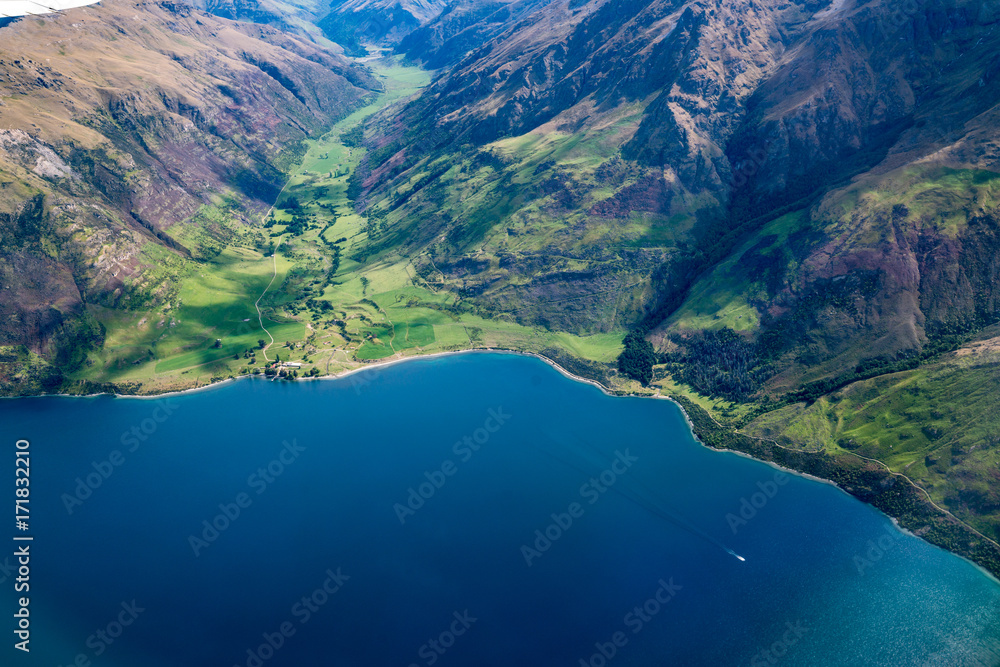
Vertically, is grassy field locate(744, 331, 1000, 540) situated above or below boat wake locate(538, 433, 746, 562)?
below

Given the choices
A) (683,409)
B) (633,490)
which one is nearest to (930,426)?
(683,409)

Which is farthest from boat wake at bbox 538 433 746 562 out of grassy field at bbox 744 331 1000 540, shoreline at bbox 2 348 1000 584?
grassy field at bbox 744 331 1000 540

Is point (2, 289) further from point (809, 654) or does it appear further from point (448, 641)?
point (809, 654)

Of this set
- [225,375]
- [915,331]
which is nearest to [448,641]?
[225,375]

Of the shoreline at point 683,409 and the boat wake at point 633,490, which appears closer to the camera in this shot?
the shoreline at point 683,409

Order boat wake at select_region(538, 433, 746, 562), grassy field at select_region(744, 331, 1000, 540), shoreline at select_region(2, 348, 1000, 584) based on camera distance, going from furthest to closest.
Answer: grassy field at select_region(744, 331, 1000, 540), boat wake at select_region(538, 433, 746, 562), shoreline at select_region(2, 348, 1000, 584)

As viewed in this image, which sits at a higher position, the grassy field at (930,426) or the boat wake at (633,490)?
the boat wake at (633,490)

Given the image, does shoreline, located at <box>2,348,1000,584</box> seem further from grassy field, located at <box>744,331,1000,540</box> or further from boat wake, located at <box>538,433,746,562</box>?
boat wake, located at <box>538,433,746,562</box>

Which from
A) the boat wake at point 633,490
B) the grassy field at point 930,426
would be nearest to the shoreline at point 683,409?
the grassy field at point 930,426

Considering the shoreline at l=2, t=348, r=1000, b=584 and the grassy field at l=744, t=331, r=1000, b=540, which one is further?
the grassy field at l=744, t=331, r=1000, b=540

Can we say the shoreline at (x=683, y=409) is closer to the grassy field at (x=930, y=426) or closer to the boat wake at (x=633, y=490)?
the grassy field at (x=930, y=426)

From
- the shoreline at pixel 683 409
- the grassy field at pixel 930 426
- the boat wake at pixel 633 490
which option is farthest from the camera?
the grassy field at pixel 930 426
